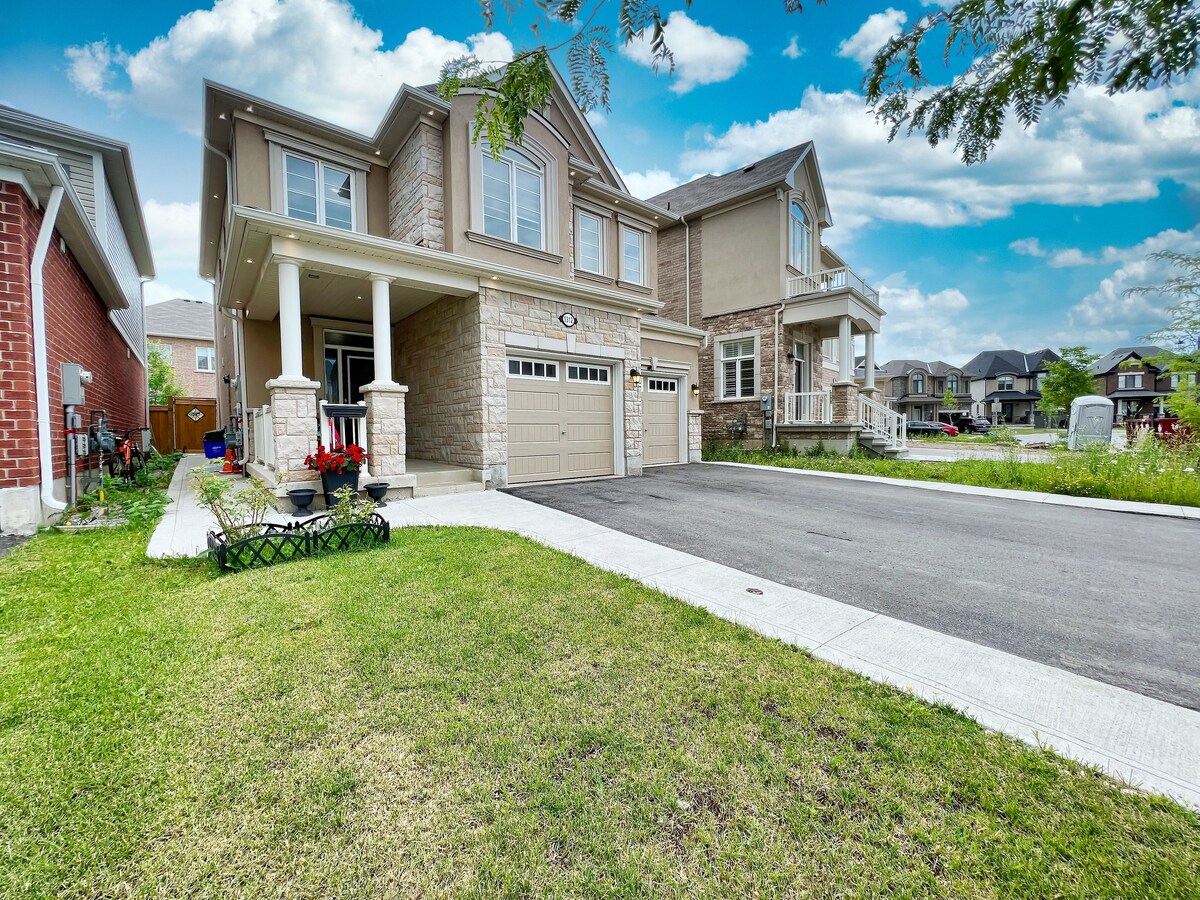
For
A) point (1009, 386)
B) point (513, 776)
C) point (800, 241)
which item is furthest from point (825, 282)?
point (1009, 386)

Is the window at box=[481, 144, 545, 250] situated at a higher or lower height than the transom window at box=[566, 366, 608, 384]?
higher

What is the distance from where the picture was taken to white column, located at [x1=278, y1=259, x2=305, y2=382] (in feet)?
22.4

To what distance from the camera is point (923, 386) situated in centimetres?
4903

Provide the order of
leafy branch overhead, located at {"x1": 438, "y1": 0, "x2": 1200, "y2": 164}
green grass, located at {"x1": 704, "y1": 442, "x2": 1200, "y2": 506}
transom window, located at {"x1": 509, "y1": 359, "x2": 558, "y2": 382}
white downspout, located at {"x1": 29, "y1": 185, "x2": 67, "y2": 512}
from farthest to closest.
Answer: transom window, located at {"x1": 509, "y1": 359, "x2": 558, "y2": 382} → green grass, located at {"x1": 704, "y1": 442, "x2": 1200, "y2": 506} → white downspout, located at {"x1": 29, "y1": 185, "x2": 67, "y2": 512} → leafy branch overhead, located at {"x1": 438, "y1": 0, "x2": 1200, "y2": 164}

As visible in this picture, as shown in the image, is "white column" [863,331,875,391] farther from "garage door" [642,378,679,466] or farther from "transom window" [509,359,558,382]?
"transom window" [509,359,558,382]

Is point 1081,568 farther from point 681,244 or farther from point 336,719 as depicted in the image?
point 681,244

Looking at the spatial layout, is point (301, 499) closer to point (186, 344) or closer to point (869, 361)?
point (869, 361)

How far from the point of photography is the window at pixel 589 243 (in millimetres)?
12102

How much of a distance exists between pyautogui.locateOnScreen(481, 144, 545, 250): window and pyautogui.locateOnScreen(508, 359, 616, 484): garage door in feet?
8.91

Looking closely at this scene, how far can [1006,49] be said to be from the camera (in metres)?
1.78

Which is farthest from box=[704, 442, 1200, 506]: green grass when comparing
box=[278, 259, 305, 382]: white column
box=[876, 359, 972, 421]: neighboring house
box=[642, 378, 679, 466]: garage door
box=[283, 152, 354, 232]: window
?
box=[876, 359, 972, 421]: neighboring house

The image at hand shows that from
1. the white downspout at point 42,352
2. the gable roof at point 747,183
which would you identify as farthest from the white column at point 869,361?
the white downspout at point 42,352

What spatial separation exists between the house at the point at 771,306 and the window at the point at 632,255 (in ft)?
4.47

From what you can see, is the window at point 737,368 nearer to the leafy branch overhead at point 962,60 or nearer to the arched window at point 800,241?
the arched window at point 800,241
